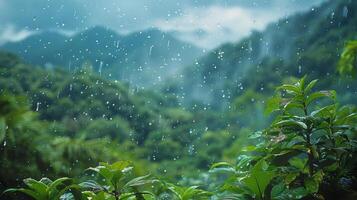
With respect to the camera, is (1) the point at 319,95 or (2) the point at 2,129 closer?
(1) the point at 319,95

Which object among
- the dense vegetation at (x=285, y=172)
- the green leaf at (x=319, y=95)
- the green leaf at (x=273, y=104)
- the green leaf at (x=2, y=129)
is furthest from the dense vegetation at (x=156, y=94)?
the green leaf at (x=319, y=95)

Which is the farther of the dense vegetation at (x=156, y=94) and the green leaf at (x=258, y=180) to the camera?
the dense vegetation at (x=156, y=94)

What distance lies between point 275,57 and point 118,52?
2621mm

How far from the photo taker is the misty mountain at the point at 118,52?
19.0ft

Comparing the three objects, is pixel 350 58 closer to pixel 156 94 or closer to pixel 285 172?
pixel 285 172

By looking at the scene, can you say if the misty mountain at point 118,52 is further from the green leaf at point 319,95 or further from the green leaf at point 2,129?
the green leaf at point 319,95

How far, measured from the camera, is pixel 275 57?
575 cm

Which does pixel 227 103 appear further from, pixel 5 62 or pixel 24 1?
pixel 24 1

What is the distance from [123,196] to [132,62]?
5.42 meters

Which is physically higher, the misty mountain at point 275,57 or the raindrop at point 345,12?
the raindrop at point 345,12

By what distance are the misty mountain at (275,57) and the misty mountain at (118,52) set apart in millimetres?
332

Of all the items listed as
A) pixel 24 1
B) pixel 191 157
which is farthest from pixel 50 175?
pixel 24 1

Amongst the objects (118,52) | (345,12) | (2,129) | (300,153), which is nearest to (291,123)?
A: (300,153)

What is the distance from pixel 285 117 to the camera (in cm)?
92
